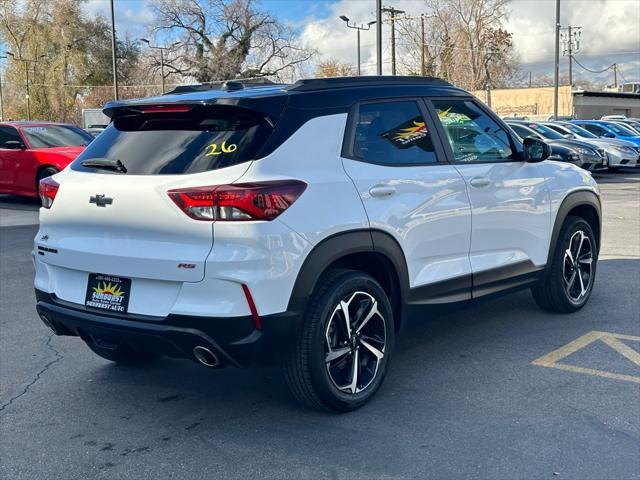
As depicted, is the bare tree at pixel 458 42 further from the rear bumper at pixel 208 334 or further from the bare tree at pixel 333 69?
the rear bumper at pixel 208 334

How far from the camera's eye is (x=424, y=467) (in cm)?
354

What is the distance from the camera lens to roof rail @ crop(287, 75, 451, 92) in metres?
4.16

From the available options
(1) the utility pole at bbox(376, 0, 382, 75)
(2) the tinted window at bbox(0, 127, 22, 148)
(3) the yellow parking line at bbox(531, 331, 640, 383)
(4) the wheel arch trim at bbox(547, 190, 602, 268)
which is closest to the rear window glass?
(3) the yellow parking line at bbox(531, 331, 640, 383)

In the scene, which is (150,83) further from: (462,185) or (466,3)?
(462,185)

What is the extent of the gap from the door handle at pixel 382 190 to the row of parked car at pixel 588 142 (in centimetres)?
1530

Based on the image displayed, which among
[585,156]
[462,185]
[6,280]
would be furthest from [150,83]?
[462,185]

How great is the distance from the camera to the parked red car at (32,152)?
1405 cm

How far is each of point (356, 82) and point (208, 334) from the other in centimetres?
182

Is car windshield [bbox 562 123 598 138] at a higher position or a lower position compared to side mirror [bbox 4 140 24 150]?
higher

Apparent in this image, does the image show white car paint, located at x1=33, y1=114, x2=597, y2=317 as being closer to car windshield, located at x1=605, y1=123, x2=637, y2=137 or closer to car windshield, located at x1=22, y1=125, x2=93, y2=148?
car windshield, located at x1=22, y1=125, x2=93, y2=148

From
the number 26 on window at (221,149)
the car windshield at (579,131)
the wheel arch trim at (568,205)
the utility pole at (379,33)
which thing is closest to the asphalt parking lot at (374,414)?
the wheel arch trim at (568,205)

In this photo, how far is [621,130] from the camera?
26.2m

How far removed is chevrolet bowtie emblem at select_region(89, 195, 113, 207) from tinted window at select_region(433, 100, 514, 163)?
2.26m

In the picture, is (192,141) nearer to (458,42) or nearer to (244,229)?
(244,229)
